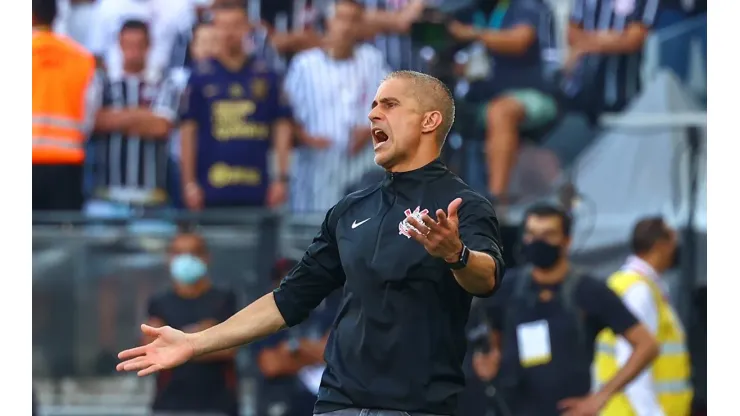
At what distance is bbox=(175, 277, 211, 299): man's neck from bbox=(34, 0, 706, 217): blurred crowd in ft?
2.77

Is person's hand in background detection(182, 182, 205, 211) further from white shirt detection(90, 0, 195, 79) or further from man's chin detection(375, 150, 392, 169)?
man's chin detection(375, 150, 392, 169)

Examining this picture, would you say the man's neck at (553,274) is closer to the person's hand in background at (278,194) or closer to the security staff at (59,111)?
the person's hand in background at (278,194)

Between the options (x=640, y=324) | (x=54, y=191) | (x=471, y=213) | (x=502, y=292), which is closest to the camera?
(x=471, y=213)

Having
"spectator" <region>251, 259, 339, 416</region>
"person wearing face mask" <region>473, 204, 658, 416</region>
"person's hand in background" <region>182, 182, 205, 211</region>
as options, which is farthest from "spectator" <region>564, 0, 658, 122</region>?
"person's hand in background" <region>182, 182, 205, 211</region>

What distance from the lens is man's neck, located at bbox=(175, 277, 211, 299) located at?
29.7 feet

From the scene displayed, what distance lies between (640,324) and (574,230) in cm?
191

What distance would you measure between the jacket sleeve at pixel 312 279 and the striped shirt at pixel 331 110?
5359 mm

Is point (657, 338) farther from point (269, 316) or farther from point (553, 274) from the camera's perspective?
point (269, 316)

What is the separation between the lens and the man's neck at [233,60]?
31.8 feet

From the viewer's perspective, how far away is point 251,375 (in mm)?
9344

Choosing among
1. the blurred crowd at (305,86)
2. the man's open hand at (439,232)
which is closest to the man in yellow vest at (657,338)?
the blurred crowd at (305,86)

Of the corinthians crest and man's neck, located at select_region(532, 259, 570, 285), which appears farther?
man's neck, located at select_region(532, 259, 570, 285)
